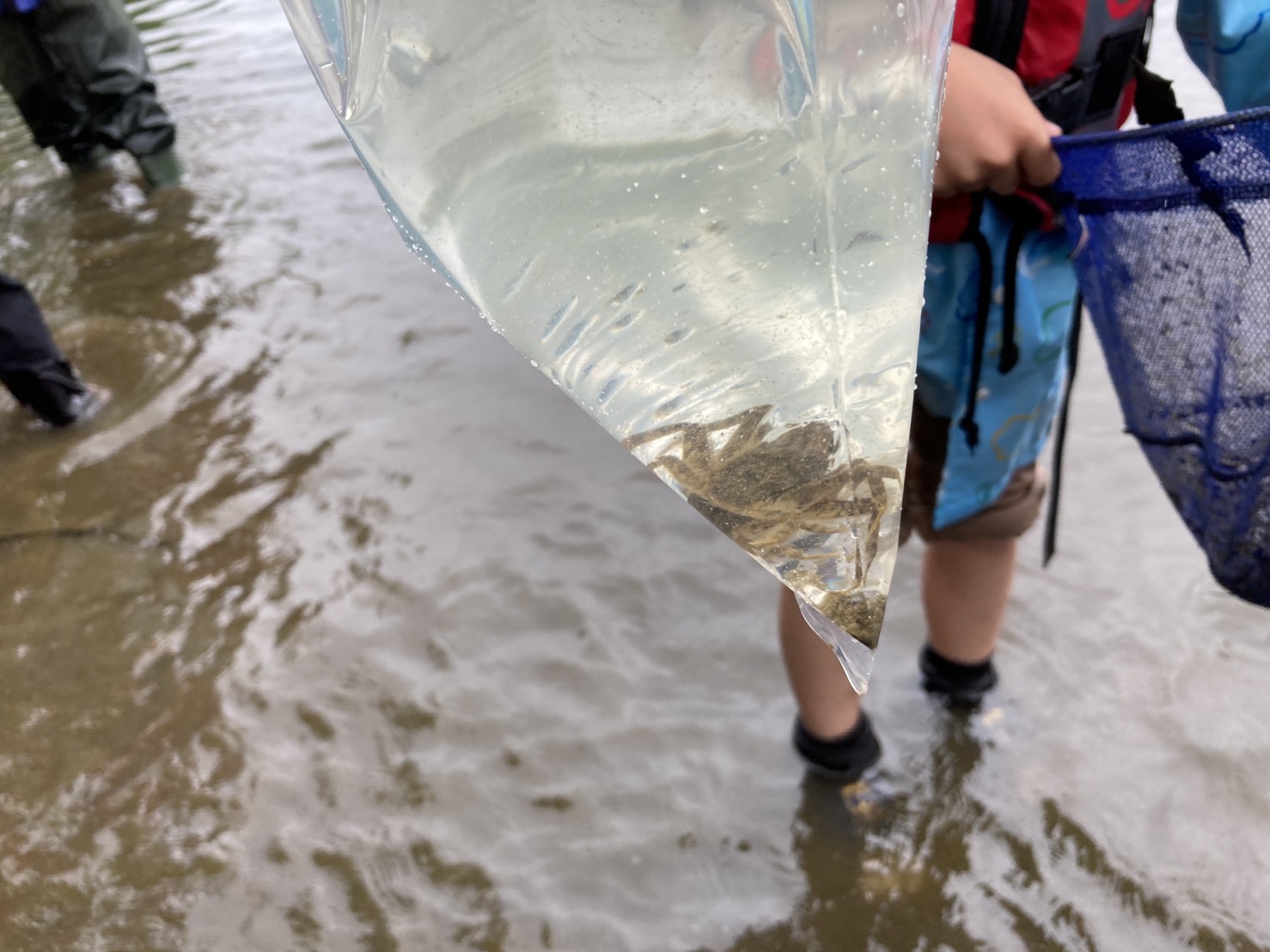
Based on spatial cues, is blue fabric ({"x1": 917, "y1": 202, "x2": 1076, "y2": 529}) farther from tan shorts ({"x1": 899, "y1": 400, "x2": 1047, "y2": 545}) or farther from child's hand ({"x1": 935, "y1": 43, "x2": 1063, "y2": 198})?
child's hand ({"x1": 935, "y1": 43, "x2": 1063, "y2": 198})

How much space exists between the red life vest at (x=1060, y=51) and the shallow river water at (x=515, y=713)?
104 centimetres

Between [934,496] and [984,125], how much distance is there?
52 centimetres

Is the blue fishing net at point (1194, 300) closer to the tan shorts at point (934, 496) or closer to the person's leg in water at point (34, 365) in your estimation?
the tan shorts at point (934, 496)

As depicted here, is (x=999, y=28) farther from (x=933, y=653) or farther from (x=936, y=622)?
(x=933, y=653)

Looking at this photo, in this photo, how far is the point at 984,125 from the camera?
917 millimetres

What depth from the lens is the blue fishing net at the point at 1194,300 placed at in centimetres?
90

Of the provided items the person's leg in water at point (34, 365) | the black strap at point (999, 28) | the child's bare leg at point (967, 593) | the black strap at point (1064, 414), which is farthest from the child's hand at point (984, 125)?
the person's leg in water at point (34, 365)

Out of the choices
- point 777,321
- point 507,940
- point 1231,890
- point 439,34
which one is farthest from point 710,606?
point 439,34

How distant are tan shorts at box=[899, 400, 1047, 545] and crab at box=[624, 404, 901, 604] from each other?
56 centimetres

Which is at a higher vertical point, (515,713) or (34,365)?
(34,365)

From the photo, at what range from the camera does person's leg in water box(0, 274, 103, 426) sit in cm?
242

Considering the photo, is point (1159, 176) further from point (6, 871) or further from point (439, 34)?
point (6, 871)

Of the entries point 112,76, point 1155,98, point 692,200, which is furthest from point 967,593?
point 112,76

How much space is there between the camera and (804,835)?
5.14 feet
